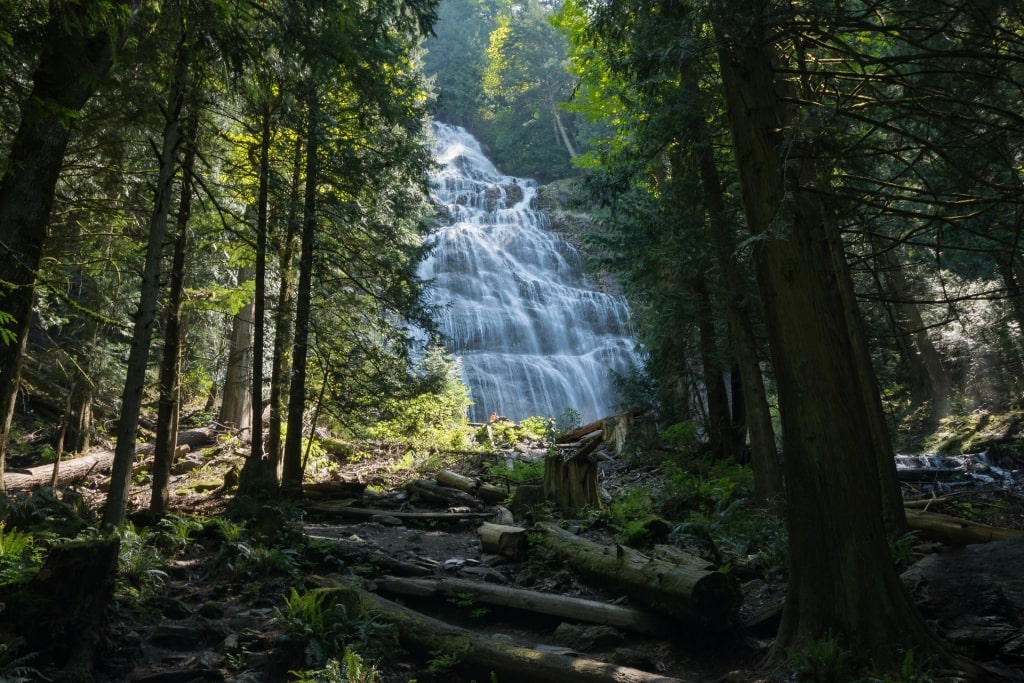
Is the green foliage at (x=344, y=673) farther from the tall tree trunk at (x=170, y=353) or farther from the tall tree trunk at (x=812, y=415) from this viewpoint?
the tall tree trunk at (x=170, y=353)

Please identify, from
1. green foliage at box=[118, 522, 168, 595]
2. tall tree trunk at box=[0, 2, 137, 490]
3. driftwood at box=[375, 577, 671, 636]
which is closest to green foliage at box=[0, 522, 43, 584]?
green foliage at box=[118, 522, 168, 595]

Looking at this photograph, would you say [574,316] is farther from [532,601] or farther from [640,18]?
[532,601]

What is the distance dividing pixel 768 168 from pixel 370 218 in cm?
780

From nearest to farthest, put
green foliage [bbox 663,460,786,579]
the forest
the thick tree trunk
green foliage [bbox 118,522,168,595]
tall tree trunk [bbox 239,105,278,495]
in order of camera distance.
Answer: the forest → green foliage [bbox 118,522,168,595] → green foliage [bbox 663,460,786,579] → tall tree trunk [bbox 239,105,278,495] → the thick tree trunk

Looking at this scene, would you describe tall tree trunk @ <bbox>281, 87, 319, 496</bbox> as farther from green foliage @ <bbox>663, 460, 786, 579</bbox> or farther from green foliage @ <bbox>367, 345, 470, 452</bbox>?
green foliage @ <bbox>663, 460, 786, 579</bbox>

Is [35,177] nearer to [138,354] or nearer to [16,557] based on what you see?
[138,354]

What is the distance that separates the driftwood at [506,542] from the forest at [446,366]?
0.04 m

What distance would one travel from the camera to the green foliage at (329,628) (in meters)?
5.04

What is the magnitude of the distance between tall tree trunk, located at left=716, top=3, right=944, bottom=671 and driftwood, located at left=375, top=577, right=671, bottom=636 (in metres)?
1.25

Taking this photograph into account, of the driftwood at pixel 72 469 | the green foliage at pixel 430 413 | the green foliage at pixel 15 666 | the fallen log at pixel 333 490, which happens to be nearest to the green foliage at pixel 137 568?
the green foliage at pixel 15 666

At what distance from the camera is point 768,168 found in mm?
4770

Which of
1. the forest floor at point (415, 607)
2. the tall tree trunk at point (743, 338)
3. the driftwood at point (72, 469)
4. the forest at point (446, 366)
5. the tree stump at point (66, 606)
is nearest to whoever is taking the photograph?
the tree stump at point (66, 606)

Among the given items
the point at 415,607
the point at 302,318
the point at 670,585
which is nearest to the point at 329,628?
the point at 415,607

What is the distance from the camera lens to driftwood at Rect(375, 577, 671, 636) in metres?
5.50
